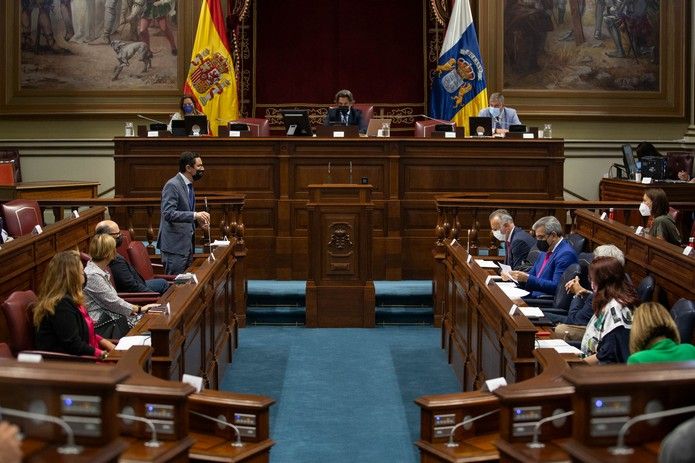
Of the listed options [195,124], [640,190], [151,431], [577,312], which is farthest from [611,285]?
[640,190]

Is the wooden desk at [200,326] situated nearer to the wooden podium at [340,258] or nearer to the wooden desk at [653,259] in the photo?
the wooden podium at [340,258]

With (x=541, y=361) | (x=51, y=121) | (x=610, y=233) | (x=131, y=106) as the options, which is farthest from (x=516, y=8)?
(x=541, y=361)

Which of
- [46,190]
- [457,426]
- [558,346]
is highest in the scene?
[46,190]

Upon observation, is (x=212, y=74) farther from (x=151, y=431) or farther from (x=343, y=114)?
(x=151, y=431)

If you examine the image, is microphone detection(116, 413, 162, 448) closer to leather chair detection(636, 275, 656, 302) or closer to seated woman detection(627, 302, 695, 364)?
seated woman detection(627, 302, 695, 364)

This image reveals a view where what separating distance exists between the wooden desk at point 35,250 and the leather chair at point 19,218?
1.38 ft

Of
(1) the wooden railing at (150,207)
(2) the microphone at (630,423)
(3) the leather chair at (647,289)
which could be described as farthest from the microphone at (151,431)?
(1) the wooden railing at (150,207)

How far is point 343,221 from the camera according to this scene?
34.8 feet

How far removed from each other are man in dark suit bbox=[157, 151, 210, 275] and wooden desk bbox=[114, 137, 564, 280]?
7.29 ft

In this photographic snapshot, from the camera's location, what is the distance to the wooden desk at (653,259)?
22.4 feet

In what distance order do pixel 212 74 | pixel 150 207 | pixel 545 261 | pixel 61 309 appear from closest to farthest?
pixel 61 309, pixel 545 261, pixel 150 207, pixel 212 74

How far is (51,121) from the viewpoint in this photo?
15.8 metres

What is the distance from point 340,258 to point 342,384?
2.27 meters

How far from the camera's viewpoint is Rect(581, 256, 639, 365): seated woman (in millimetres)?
5961
